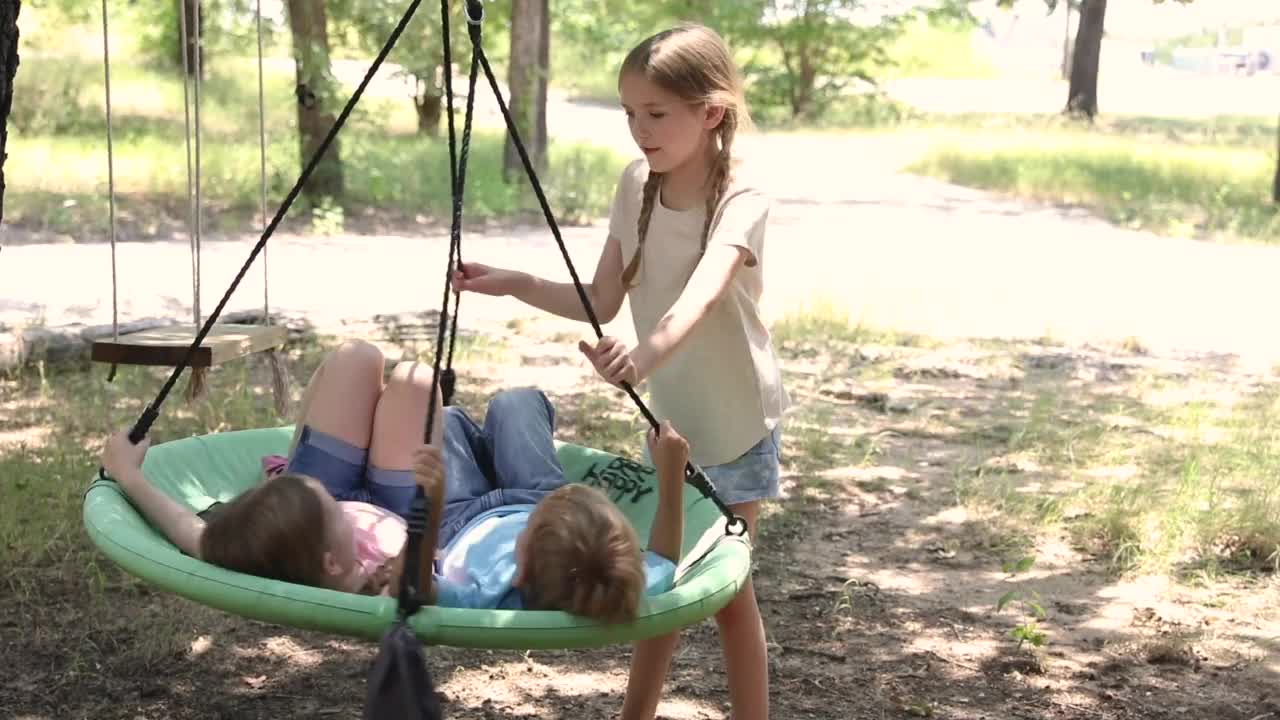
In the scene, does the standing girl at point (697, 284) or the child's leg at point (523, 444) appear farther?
the child's leg at point (523, 444)

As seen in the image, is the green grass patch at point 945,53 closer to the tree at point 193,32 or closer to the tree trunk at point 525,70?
the tree at point 193,32

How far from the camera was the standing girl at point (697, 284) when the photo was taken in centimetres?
262

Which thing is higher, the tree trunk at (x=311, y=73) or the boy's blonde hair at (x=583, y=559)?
the tree trunk at (x=311, y=73)

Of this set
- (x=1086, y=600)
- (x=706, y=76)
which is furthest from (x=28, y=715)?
(x=1086, y=600)

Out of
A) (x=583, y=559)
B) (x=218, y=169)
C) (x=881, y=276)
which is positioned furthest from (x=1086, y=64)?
(x=583, y=559)

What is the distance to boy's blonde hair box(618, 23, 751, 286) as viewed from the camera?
8.53ft

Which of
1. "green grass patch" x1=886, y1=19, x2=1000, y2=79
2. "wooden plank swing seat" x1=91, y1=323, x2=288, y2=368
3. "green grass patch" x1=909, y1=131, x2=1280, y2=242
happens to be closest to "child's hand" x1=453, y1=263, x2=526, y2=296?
"wooden plank swing seat" x1=91, y1=323, x2=288, y2=368

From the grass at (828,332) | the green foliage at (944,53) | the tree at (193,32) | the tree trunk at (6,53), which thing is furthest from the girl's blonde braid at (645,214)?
the green foliage at (944,53)

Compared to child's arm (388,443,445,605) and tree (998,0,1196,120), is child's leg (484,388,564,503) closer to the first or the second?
child's arm (388,443,445,605)

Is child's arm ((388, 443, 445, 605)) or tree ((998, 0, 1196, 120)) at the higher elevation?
tree ((998, 0, 1196, 120))

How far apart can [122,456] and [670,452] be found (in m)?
1.02

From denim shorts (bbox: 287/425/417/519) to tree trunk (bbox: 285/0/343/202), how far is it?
24.7 feet

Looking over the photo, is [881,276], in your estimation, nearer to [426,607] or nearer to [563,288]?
[563,288]

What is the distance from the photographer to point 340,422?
3.00 meters
